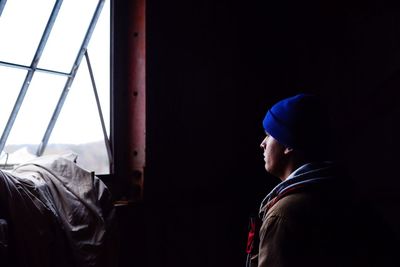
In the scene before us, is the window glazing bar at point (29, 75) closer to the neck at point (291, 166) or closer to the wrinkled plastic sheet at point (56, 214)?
the wrinkled plastic sheet at point (56, 214)

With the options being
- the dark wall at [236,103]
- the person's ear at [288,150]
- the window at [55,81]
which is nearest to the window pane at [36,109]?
the window at [55,81]

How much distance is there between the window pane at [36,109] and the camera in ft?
10.0

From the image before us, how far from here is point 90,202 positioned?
2.56 m

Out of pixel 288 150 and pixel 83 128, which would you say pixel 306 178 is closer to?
pixel 288 150

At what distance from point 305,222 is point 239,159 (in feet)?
8.46

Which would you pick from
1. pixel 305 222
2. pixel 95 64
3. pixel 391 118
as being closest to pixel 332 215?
pixel 305 222

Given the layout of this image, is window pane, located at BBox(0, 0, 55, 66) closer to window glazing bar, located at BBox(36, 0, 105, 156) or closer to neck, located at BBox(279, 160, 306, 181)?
window glazing bar, located at BBox(36, 0, 105, 156)

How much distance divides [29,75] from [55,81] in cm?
21

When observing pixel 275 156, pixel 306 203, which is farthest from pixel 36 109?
pixel 306 203

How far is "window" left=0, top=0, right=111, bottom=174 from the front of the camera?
2.95 m

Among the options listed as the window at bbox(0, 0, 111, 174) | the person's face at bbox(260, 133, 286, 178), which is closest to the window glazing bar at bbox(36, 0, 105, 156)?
the window at bbox(0, 0, 111, 174)

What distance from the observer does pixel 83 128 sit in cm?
335

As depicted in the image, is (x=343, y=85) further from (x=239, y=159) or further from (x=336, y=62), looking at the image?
(x=239, y=159)

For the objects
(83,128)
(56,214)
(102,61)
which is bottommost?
(56,214)
